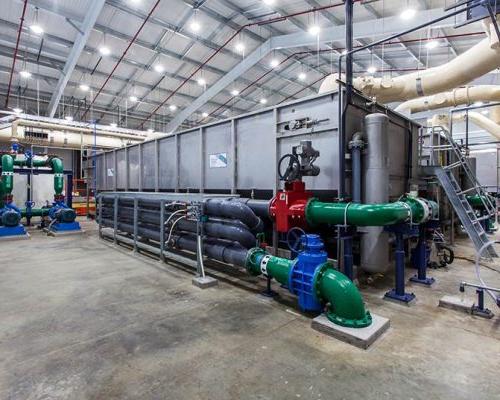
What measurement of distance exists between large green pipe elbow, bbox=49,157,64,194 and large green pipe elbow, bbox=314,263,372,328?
7.47 m

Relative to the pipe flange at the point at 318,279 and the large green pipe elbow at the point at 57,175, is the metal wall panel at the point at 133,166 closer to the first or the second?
the large green pipe elbow at the point at 57,175

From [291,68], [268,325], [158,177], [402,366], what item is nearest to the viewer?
[402,366]

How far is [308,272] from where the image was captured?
2340 mm

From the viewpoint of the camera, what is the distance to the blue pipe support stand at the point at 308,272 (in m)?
2.33

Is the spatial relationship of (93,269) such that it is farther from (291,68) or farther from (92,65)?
(291,68)

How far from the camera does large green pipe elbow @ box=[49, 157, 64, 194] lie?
740 centimetres

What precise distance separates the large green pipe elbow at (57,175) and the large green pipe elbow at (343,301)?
747cm

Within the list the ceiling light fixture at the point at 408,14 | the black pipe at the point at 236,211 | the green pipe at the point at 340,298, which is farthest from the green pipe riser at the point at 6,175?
the ceiling light fixture at the point at 408,14

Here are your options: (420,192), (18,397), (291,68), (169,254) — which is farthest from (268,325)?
(291,68)

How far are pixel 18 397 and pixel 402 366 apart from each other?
2.13 meters

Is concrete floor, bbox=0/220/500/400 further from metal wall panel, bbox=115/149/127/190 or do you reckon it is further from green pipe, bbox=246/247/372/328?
metal wall panel, bbox=115/149/127/190

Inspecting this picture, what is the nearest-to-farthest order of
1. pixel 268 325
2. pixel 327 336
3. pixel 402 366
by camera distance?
pixel 402 366 < pixel 327 336 < pixel 268 325

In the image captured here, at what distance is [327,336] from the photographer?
214cm

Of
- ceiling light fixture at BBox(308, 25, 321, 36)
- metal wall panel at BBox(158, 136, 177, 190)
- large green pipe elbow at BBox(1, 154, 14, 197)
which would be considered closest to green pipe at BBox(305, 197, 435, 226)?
metal wall panel at BBox(158, 136, 177, 190)
